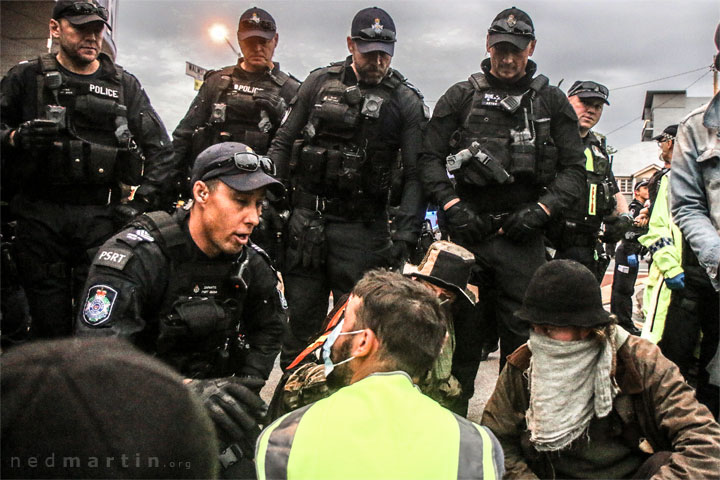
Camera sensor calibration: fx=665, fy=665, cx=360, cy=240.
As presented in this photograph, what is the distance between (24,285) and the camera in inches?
158

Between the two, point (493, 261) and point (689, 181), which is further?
point (493, 261)

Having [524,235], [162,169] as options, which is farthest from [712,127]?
[162,169]

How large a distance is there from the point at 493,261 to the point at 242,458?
1.93 meters

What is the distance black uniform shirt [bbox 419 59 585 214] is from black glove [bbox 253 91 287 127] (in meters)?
1.43

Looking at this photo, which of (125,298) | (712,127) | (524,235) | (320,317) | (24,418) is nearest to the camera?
(24,418)

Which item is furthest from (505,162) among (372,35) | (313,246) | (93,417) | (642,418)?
(93,417)

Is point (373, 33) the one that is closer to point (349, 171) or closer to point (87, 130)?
point (349, 171)

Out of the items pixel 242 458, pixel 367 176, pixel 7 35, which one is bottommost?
pixel 242 458

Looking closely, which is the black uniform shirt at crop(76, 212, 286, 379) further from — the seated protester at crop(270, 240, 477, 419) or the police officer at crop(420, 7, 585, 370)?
the police officer at crop(420, 7, 585, 370)

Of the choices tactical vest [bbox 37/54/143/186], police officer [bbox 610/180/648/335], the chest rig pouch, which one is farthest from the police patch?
police officer [bbox 610/180/648/335]

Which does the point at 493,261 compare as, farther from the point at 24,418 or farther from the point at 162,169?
the point at 24,418

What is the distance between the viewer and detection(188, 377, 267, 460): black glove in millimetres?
2551

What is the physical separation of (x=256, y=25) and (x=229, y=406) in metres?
3.47

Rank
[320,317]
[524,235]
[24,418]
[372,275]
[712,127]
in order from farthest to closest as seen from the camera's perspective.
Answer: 1. [320,317]
2. [524,235]
3. [712,127]
4. [372,275]
5. [24,418]
